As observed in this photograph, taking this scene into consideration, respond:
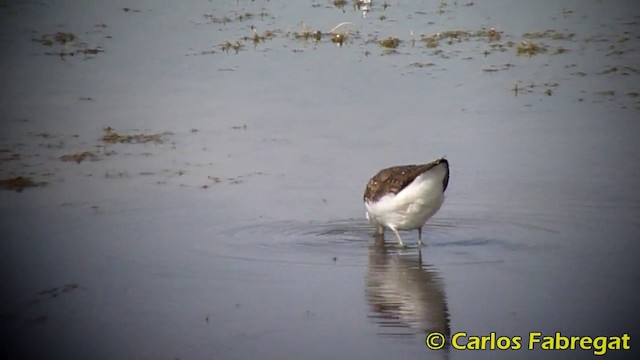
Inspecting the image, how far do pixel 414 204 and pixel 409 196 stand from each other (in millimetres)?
73

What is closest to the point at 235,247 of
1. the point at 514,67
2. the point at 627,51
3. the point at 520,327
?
the point at 520,327

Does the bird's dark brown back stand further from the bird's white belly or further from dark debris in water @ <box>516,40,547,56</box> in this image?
dark debris in water @ <box>516,40,547,56</box>

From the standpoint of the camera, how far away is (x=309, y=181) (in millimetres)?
11258

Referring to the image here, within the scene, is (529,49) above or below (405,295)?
above

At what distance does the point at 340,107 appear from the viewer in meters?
13.7

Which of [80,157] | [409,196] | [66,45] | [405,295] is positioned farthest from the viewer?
[66,45]

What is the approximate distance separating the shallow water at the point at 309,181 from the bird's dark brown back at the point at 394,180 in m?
0.40

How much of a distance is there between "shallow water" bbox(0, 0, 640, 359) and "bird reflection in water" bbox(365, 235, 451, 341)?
0.9 inches

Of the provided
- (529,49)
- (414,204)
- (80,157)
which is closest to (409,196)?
(414,204)

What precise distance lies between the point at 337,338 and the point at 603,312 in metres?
1.80

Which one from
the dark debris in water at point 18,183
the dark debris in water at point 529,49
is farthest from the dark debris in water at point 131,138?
the dark debris in water at point 529,49

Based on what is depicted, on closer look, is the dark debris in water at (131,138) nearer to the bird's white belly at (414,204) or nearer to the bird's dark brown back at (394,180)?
the bird's dark brown back at (394,180)

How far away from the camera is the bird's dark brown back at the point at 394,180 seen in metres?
9.39

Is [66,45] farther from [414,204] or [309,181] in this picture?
[414,204]
